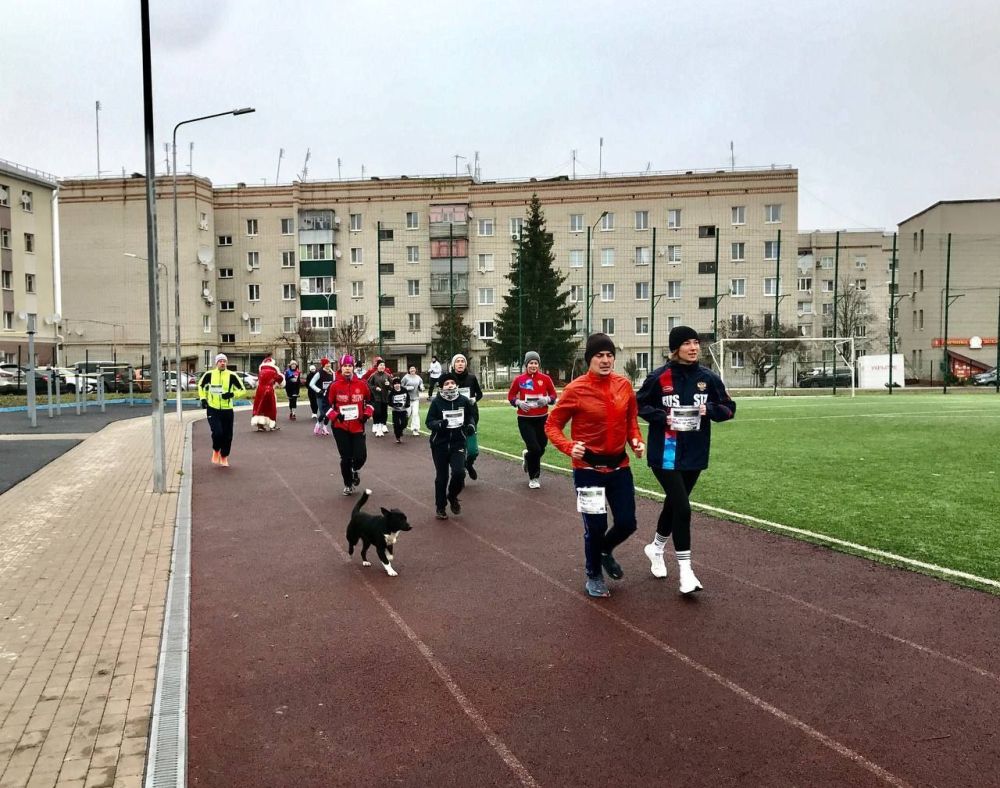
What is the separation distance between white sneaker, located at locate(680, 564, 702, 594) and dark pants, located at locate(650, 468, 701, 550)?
0.16 meters

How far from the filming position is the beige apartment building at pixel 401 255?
196ft

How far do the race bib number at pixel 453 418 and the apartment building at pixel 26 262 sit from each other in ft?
168

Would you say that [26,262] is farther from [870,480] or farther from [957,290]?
[957,290]

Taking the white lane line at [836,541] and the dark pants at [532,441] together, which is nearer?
the white lane line at [836,541]

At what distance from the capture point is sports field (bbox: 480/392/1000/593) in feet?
24.6

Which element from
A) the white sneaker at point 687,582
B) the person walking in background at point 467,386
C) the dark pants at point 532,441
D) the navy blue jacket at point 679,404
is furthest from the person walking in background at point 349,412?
the white sneaker at point 687,582

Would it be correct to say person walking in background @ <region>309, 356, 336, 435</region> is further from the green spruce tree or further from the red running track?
the green spruce tree

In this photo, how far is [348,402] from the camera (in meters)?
10.5

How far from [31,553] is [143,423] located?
17518 mm

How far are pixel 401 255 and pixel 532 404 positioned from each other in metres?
54.8

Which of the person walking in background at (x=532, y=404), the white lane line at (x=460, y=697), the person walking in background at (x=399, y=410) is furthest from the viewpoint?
the person walking in background at (x=399, y=410)

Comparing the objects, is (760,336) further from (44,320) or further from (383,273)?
(44,320)

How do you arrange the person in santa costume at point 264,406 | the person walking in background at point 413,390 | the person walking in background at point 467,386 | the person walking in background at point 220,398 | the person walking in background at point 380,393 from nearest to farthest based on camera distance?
the person walking in background at point 467,386 → the person walking in background at point 220,398 → the person walking in background at point 380,393 → the person walking in background at point 413,390 → the person in santa costume at point 264,406

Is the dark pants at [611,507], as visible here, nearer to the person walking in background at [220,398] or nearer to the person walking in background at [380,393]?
the person walking in background at [220,398]
